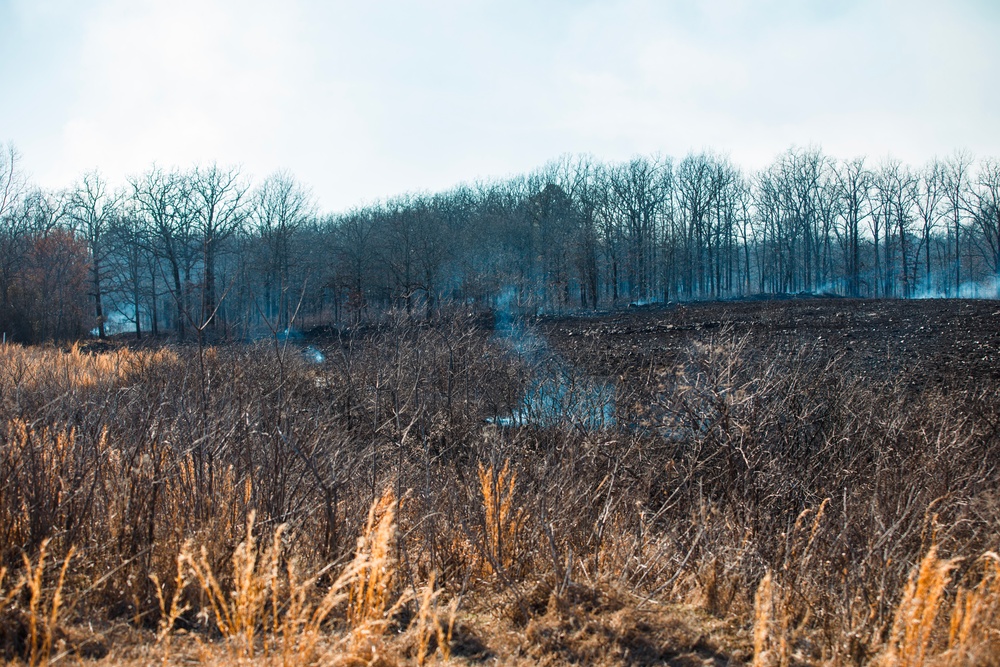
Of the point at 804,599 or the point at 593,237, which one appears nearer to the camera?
the point at 804,599

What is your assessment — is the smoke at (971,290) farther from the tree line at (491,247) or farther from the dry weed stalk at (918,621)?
the dry weed stalk at (918,621)

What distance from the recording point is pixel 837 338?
53.6ft

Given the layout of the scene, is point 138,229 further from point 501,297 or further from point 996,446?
point 996,446

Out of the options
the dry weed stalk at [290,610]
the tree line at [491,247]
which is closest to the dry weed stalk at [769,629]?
the dry weed stalk at [290,610]

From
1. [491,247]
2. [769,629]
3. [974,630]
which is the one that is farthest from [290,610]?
[491,247]

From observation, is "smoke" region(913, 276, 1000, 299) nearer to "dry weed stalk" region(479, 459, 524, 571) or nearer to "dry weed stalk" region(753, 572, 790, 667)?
"dry weed stalk" region(479, 459, 524, 571)

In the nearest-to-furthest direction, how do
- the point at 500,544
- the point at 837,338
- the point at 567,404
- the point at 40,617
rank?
the point at 40,617 → the point at 500,544 → the point at 567,404 → the point at 837,338

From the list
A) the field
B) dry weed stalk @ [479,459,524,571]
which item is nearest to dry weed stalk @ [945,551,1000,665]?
the field

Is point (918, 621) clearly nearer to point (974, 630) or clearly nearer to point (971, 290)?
point (974, 630)

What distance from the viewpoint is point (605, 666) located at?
9.65 feet

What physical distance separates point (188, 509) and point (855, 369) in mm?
10742

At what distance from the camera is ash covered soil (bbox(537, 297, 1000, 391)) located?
11469mm

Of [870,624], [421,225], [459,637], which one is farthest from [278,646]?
[421,225]

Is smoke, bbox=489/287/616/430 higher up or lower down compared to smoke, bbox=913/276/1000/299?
lower down
